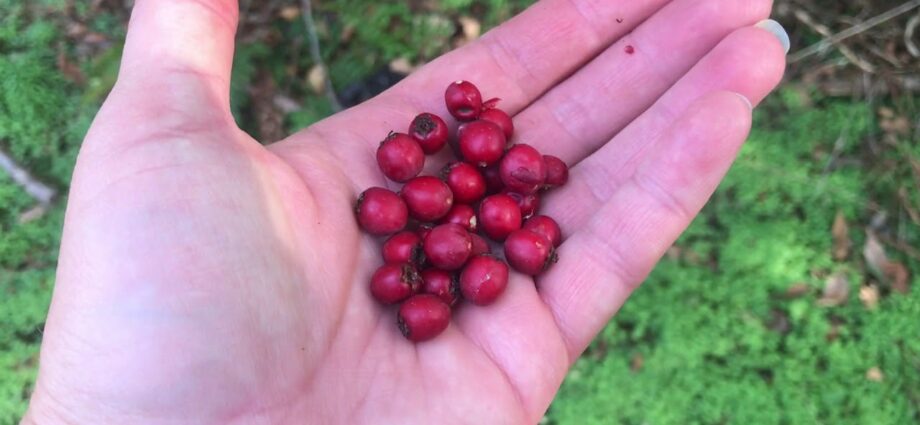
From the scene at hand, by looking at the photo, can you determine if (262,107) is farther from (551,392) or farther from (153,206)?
(551,392)

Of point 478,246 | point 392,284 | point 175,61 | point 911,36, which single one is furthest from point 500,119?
point 911,36

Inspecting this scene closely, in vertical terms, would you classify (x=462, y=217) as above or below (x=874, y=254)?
above

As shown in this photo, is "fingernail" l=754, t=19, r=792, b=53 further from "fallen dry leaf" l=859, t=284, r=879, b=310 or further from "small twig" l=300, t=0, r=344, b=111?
"small twig" l=300, t=0, r=344, b=111

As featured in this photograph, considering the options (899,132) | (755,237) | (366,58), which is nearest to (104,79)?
(366,58)

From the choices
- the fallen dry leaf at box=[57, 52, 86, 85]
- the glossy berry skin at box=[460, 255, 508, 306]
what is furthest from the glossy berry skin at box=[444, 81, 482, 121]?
the fallen dry leaf at box=[57, 52, 86, 85]

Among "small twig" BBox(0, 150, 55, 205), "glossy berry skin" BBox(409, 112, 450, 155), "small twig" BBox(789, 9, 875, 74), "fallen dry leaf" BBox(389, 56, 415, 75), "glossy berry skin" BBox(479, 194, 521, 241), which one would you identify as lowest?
"small twig" BBox(0, 150, 55, 205)

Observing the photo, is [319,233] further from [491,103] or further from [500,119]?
[491,103]
